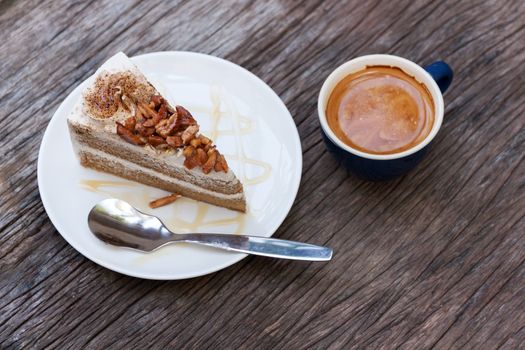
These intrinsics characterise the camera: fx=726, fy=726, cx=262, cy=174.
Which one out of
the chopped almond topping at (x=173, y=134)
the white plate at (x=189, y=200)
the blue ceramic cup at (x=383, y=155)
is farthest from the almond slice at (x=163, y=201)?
the blue ceramic cup at (x=383, y=155)

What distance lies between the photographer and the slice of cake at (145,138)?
183 centimetres

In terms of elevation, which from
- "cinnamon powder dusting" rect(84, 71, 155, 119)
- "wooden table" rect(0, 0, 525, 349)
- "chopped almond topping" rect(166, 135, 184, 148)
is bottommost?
"wooden table" rect(0, 0, 525, 349)

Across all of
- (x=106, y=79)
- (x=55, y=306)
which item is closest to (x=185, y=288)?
(x=55, y=306)

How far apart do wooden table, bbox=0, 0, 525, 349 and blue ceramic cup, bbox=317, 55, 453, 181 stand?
5.6 inches

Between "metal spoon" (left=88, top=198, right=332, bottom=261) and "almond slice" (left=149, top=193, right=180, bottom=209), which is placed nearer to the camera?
"metal spoon" (left=88, top=198, right=332, bottom=261)

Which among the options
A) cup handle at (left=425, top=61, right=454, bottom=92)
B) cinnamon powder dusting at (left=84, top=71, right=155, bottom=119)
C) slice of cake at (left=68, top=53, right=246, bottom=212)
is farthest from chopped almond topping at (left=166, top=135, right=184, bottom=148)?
cup handle at (left=425, top=61, right=454, bottom=92)

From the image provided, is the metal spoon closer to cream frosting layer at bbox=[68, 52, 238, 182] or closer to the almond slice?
the almond slice

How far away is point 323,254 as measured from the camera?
1.79 m

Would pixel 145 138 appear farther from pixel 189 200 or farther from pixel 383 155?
pixel 383 155

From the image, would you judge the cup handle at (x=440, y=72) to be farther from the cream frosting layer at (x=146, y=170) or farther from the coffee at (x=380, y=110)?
the cream frosting layer at (x=146, y=170)

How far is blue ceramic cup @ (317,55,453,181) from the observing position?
5.82 feet

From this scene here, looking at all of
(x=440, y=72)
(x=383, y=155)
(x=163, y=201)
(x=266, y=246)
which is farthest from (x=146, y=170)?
(x=440, y=72)

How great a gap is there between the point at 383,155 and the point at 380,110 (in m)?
0.14

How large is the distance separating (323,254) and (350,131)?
321 mm
